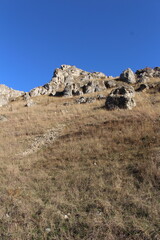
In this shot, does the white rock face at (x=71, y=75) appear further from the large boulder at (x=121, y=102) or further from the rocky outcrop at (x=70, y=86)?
the large boulder at (x=121, y=102)

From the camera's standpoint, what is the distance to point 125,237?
286 cm

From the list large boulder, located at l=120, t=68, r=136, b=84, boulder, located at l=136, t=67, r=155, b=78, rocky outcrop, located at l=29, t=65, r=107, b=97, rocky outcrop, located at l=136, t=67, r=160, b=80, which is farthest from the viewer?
boulder, located at l=136, t=67, r=155, b=78

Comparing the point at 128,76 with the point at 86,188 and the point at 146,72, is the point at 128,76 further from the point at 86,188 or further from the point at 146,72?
the point at 86,188

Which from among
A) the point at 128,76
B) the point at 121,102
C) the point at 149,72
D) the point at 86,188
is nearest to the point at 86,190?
the point at 86,188

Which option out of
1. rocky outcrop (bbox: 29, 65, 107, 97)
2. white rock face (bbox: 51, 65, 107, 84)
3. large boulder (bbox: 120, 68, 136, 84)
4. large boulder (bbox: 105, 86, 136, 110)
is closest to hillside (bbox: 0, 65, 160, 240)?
large boulder (bbox: 105, 86, 136, 110)

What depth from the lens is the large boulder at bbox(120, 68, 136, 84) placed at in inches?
1398

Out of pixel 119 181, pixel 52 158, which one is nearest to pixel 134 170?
pixel 119 181

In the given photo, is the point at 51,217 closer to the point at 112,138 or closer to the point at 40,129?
the point at 112,138

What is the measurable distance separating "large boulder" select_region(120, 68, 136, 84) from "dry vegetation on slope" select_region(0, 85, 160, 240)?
98.2 ft

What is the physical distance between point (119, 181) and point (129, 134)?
3.86m

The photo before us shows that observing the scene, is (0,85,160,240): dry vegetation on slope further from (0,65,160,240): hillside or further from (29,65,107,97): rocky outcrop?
(29,65,107,97): rocky outcrop

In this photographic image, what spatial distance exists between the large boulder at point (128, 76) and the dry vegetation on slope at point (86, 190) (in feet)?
98.2

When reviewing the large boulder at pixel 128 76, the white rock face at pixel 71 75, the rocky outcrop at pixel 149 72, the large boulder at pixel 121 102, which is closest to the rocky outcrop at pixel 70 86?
the white rock face at pixel 71 75

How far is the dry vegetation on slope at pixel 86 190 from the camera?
3.15m
